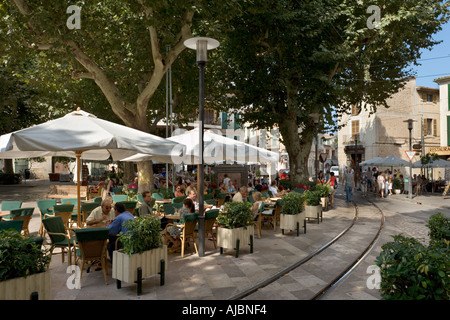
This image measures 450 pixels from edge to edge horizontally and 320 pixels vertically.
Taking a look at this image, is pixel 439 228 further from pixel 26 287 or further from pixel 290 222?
pixel 26 287

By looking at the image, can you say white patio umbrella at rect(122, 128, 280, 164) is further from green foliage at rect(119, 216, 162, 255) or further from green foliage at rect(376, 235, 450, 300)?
green foliage at rect(376, 235, 450, 300)

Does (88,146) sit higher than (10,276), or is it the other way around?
(88,146)

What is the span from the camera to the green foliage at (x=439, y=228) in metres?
4.87

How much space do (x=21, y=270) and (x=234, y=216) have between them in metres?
4.34

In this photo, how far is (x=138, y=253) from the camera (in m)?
5.00

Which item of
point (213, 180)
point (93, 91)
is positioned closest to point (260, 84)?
point (213, 180)

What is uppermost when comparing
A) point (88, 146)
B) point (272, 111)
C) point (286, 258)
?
point (272, 111)

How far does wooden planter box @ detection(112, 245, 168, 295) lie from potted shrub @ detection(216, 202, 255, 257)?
2.06 metres

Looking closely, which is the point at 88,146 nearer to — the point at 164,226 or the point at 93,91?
the point at 164,226

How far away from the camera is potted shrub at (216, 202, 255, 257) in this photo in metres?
7.11

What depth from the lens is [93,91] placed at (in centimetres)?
1964

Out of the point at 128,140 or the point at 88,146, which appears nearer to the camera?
the point at 88,146

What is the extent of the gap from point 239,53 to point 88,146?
13.4 metres

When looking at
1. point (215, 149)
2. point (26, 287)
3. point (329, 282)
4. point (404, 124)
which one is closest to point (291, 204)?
point (215, 149)
